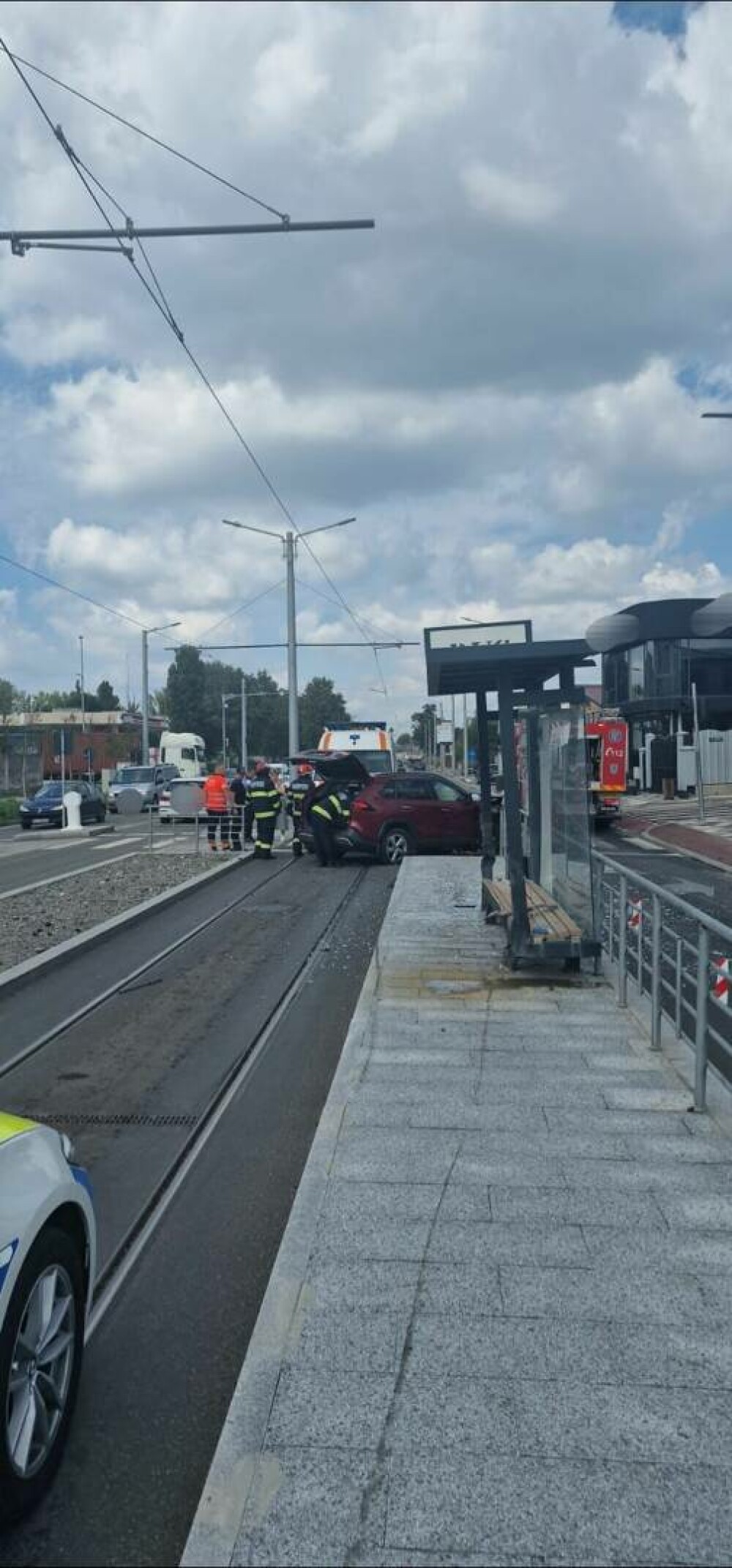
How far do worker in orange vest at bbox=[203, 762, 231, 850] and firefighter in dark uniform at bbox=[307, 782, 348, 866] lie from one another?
2781mm

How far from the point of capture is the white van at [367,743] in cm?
2900

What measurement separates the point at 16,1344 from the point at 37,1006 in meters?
6.49

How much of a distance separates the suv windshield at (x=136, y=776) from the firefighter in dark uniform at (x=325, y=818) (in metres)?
25.3

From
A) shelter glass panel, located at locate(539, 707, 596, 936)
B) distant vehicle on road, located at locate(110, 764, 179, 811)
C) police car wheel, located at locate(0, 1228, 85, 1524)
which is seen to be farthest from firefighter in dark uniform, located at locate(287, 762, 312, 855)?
distant vehicle on road, located at locate(110, 764, 179, 811)

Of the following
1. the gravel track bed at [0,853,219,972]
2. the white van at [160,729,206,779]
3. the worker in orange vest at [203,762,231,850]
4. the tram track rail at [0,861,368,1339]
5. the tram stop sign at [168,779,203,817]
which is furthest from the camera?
the white van at [160,729,206,779]

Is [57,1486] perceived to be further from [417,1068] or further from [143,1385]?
[417,1068]

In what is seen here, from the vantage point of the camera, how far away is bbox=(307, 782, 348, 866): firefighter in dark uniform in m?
20.2

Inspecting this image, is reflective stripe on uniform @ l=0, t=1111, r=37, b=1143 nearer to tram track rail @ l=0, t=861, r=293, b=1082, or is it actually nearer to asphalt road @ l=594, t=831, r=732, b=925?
tram track rail @ l=0, t=861, r=293, b=1082

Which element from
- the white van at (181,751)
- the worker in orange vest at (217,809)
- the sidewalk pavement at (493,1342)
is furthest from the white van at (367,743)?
the white van at (181,751)

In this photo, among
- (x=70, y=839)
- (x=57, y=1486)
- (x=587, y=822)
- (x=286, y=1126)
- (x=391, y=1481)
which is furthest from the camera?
(x=70, y=839)

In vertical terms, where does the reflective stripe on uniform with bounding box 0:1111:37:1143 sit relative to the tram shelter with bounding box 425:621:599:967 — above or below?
below

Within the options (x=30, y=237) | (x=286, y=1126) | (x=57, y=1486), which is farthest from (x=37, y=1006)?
(x=57, y=1486)

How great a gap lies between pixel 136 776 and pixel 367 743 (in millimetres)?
17923

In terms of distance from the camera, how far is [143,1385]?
380 cm
